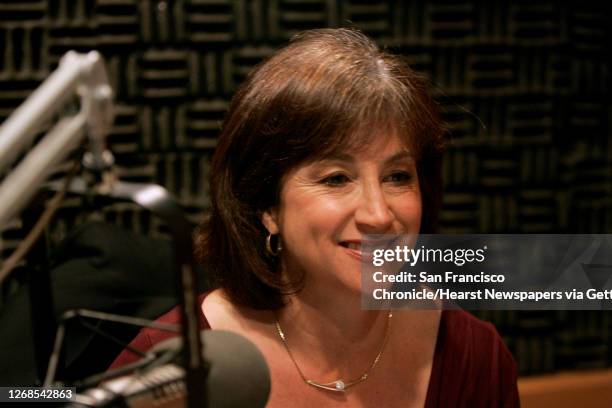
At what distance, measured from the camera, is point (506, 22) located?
2.08 meters

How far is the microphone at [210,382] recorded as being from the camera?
55cm

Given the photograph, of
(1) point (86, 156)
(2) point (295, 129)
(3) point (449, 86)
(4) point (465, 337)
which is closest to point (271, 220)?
(2) point (295, 129)

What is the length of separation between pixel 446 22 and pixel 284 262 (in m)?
1.25

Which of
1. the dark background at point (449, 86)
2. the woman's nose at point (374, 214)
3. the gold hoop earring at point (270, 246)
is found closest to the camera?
the woman's nose at point (374, 214)

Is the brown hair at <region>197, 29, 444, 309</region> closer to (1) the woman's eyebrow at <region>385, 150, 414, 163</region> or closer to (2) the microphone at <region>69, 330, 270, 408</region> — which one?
(1) the woman's eyebrow at <region>385, 150, 414, 163</region>

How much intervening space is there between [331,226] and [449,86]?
1304 mm

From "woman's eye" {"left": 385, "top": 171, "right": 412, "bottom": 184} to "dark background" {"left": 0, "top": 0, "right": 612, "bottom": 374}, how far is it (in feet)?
3.41

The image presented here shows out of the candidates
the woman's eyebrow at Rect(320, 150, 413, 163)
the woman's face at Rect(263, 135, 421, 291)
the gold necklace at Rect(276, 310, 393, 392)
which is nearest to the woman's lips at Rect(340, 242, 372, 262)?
the woman's face at Rect(263, 135, 421, 291)

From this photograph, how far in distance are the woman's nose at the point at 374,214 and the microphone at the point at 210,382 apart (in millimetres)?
244

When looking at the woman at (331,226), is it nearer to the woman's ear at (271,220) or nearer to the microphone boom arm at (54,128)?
the woman's ear at (271,220)

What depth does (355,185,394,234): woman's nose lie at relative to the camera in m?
0.84

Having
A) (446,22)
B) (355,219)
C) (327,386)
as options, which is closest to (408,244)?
(355,219)

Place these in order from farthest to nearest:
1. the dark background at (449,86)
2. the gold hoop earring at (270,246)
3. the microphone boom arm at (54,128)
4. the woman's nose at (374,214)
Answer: the dark background at (449,86) → the gold hoop earring at (270,246) → the woman's nose at (374,214) → the microphone boom arm at (54,128)

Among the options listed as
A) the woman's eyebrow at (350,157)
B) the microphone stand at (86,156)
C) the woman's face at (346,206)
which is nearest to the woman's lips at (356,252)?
the woman's face at (346,206)
